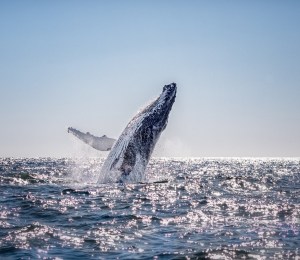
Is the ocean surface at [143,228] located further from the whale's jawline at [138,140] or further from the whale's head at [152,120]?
the whale's head at [152,120]

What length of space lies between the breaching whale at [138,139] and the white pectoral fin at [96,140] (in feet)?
12.2

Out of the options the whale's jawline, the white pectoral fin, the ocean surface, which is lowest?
the ocean surface

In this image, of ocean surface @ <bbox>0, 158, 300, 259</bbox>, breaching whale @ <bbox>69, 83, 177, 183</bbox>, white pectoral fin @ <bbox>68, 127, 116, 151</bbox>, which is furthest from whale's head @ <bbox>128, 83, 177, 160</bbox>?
white pectoral fin @ <bbox>68, 127, 116, 151</bbox>

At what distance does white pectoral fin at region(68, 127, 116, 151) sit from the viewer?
22.6 metres

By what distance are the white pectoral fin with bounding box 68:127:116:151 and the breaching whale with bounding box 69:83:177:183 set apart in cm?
372

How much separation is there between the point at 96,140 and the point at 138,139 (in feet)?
17.7

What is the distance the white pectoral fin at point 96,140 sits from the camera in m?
22.6

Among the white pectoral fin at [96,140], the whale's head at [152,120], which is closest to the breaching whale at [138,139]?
the whale's head at [152,120]

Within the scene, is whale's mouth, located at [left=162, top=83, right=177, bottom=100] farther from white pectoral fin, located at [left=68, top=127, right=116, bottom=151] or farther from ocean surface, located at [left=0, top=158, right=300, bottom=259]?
white pectoral fin, located at [left=68, top=127, right=116, bottom=151]

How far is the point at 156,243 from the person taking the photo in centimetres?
838

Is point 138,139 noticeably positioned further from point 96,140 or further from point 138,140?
point 96,140

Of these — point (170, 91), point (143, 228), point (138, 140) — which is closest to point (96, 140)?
point (138, 140)

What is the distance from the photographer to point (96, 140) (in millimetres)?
22828

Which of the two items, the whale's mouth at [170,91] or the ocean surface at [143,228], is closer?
the ocean surface at [143,228]
